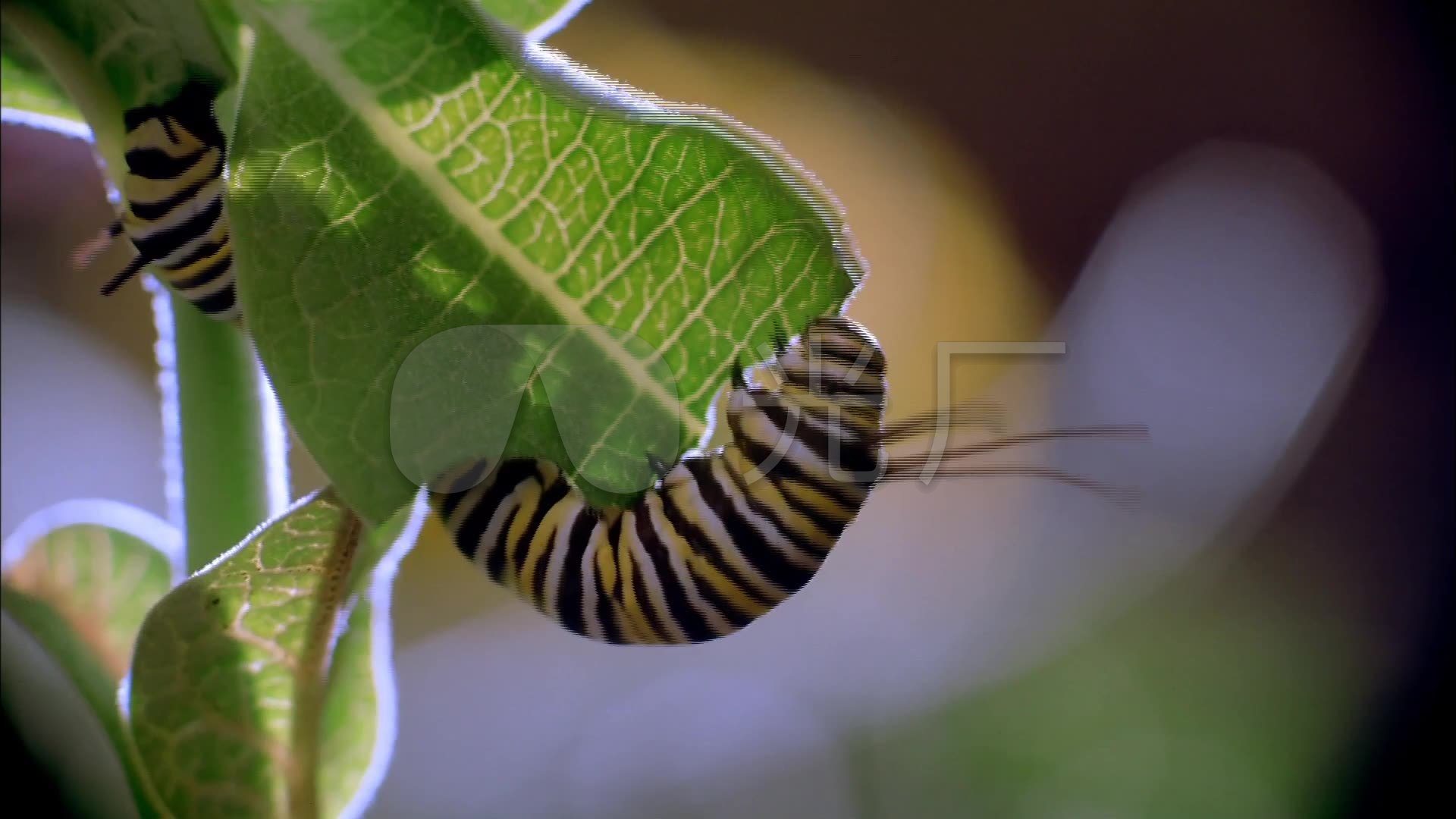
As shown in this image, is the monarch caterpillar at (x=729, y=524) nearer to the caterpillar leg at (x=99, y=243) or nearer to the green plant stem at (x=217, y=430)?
the green plant stem at (x=217, y=430)

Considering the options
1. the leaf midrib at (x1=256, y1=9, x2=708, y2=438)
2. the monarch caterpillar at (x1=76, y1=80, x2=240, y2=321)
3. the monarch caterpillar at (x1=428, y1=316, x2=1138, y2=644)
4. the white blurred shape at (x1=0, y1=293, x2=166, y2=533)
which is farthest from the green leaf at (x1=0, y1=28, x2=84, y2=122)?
the white blurred shape at (x1=0, y1=293, x2=166, y2=533)

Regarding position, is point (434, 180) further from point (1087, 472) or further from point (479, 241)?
point (1087, 472)

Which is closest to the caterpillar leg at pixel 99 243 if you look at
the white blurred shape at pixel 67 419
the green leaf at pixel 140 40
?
the green leaf at pixel 140 40

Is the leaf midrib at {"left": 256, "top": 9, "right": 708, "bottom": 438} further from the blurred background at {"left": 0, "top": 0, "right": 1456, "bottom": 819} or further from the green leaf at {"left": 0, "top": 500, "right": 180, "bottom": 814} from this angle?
the blurred background at {"left": 0, "top": 0, "right": 1456, "bottom": 819}

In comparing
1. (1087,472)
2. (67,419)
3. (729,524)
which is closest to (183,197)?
(729,524)

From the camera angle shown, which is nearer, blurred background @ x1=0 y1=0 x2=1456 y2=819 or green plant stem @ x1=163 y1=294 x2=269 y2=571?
green plant stem @ x1=163 y1=294 x2=269 y2=571
